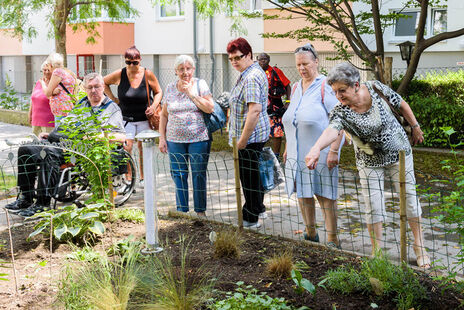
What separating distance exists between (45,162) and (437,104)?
7.73 meters

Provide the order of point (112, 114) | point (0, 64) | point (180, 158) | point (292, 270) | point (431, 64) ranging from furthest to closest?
point (0, 64) < point (431, 64) < point (112, 114) < point (180, 158) < point (292, 270)

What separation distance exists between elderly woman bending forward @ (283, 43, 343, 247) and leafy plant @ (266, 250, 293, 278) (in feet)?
3.04

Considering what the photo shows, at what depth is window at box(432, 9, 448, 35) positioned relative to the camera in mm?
19375

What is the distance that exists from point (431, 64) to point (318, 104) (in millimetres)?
14149

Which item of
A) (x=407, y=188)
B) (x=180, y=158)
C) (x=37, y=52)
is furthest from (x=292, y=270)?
(x=37, y=52)

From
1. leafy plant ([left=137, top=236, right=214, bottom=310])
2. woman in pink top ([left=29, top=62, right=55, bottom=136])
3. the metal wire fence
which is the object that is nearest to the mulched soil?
leafy plant ([left=137, top=236, right=214, bottom=310])

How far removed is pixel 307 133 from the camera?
6.29 meters

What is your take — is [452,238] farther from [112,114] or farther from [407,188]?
[112,114]

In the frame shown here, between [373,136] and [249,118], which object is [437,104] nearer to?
[249,118]

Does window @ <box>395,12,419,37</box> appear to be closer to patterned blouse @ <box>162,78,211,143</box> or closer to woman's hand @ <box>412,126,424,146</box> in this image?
patterned blouse @ <box>162,78,211,143</box>

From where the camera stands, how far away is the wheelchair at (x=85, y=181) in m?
7.96

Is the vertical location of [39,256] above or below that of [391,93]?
below

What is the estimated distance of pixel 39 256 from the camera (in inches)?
242

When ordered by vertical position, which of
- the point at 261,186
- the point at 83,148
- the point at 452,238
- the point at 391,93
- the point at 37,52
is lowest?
the point at 452,238
